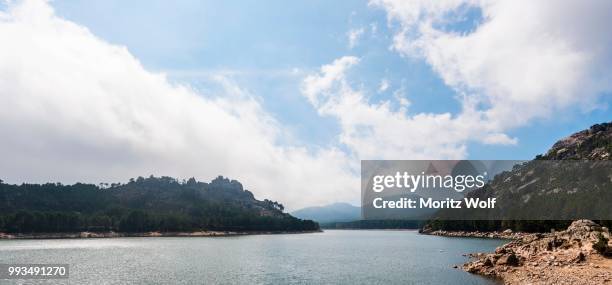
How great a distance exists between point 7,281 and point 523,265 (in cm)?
8615

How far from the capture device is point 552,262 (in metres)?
76.4

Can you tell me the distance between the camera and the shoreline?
212ft

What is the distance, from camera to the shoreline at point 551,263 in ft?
212

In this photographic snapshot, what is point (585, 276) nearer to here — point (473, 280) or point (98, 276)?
point (473, 280)

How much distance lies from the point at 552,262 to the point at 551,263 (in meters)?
0.53

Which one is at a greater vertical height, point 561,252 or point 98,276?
point 561,252

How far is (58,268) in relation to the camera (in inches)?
3900

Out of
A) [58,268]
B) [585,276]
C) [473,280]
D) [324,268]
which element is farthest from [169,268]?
[585,276]

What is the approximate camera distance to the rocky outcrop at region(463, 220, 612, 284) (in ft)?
212

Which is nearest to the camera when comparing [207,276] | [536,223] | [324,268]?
[207,276]

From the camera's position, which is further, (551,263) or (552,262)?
(552,262)

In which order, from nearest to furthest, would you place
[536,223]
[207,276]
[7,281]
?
1. [7,281]
2. [207,276]
3. [536,223]

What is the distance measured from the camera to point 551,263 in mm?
76000

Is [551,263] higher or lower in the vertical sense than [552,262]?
lower
